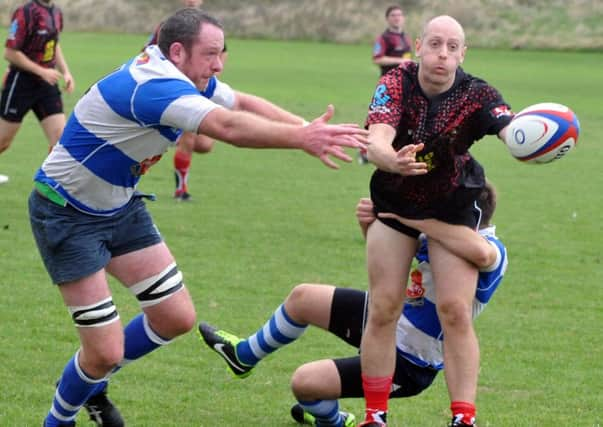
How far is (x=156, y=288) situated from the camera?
5566 mm

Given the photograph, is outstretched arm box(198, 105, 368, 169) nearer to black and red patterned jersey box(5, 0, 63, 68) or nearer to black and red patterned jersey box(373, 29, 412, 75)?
black and red patterned jersey box(5, 0, 63, 68)

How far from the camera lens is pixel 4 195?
12.3 m

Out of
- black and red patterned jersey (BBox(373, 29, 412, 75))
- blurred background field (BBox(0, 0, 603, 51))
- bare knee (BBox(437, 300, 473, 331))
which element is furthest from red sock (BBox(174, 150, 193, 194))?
blurred background field (BBox(0, 0, 603, 51))

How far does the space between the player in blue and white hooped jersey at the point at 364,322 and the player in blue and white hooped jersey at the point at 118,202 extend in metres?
0.56

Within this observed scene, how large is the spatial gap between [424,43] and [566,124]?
807 millimetres

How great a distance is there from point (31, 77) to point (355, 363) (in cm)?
712

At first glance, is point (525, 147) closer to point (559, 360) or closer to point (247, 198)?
point (559, 360)

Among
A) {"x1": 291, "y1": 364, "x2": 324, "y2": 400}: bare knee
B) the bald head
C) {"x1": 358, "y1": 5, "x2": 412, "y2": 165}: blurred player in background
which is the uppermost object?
the bald head

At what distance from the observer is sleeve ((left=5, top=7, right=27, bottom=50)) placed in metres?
11.7

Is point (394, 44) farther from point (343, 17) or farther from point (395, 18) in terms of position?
point (343, 17)

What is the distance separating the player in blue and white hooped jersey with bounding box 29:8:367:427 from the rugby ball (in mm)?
1104

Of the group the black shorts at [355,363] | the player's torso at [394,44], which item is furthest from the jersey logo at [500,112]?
the player's torso at [394,44]

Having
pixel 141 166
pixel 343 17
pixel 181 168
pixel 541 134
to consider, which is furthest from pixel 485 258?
pixel 343 17

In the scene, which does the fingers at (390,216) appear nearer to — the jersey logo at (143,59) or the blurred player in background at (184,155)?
the jersey logo at (143,59)
